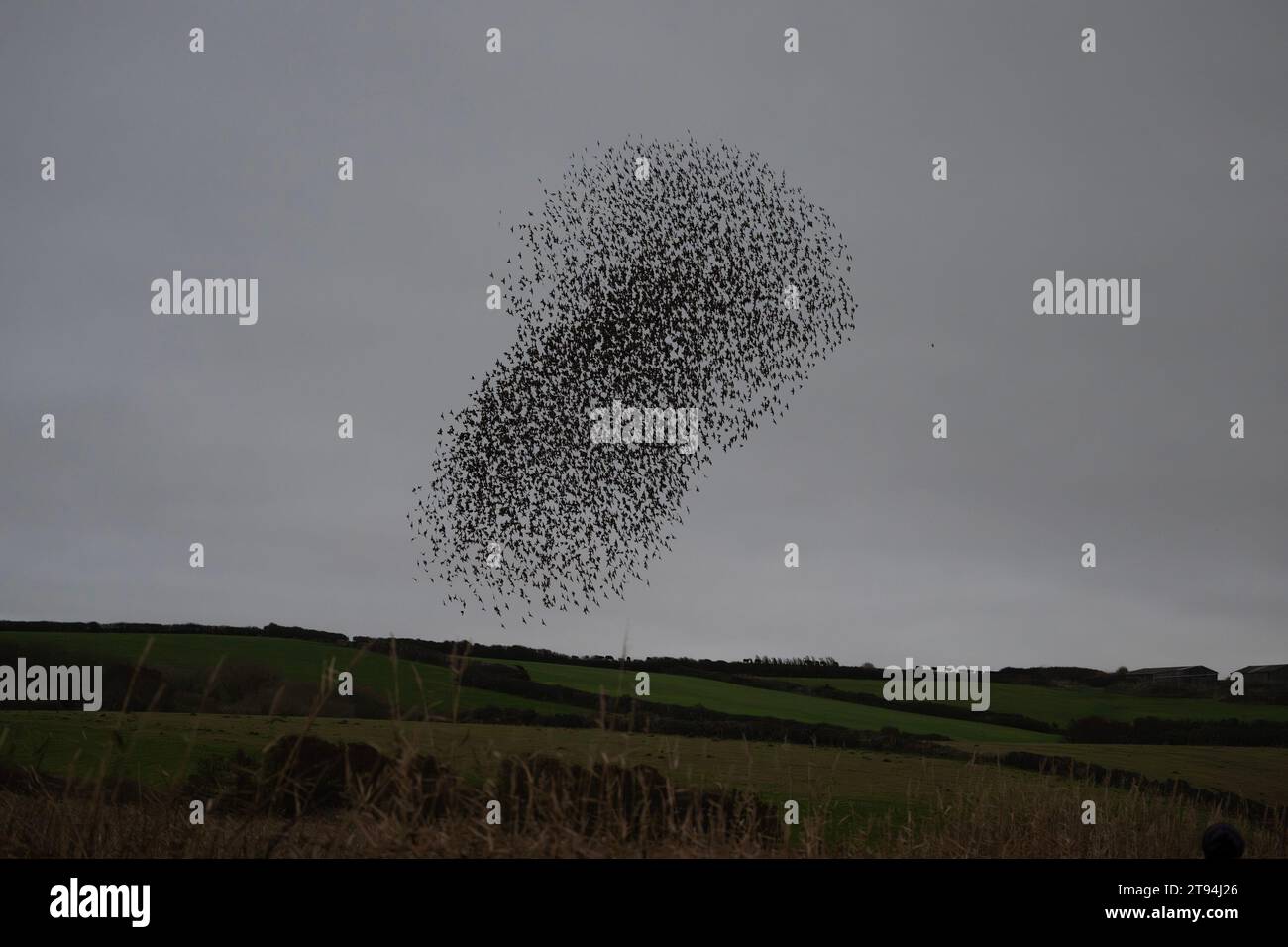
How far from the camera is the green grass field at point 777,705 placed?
29.3 meters

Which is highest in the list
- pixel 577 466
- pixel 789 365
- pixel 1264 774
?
pixel 789 365

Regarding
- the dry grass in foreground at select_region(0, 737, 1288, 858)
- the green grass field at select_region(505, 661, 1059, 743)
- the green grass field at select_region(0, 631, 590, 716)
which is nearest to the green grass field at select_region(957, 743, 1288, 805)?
the green grass field at select_region(505, 661, 1059, 743)

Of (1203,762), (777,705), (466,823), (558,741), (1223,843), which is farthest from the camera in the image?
(777,705)

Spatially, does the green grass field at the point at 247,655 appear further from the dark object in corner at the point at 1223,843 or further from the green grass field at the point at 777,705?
the dark object in corner at the point at 1223,843

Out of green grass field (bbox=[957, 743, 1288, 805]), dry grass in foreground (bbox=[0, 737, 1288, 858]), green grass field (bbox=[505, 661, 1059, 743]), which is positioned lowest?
green grass field (bbox=[957, 743, 1288, 805])

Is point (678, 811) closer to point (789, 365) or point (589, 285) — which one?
point (789, 365)

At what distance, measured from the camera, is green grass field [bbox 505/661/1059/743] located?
2933 centimetres

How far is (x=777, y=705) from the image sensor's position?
3111cm

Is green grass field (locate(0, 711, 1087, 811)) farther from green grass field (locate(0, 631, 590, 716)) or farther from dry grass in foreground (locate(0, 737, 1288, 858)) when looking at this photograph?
green grass field (locate(0, 631, 590, 716))

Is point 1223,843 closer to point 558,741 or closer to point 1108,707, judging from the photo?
point 558,741

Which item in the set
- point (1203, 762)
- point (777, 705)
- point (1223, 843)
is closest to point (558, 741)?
point (1223, 843)
